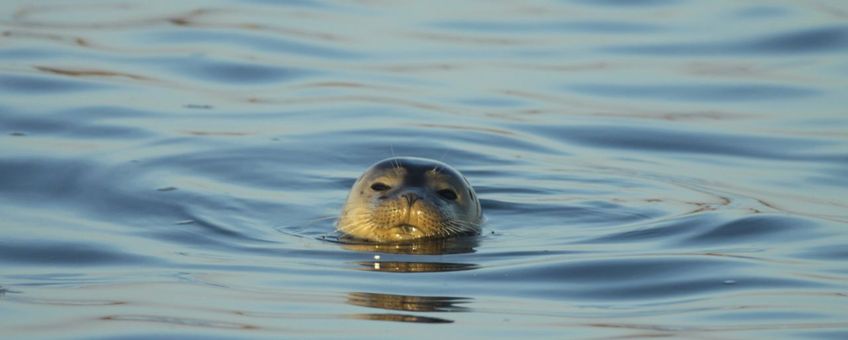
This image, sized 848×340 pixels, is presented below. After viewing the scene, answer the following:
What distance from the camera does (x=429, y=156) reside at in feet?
38.8

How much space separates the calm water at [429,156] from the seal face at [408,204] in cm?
20

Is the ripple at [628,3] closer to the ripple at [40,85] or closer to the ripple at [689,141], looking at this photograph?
the ripple at [689,141]

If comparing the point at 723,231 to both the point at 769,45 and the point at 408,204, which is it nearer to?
the point at 408,204

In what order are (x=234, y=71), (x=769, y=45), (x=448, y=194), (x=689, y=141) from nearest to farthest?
(x=448, y=194) → (x=689, y=141) → (x=234, y=71) → (x=769, y=45)

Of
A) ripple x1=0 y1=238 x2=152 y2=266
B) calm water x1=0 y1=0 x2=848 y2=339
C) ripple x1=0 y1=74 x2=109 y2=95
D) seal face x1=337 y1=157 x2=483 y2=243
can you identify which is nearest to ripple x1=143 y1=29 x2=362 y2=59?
calm water x1=0 y1=0 x2=848 y2=339

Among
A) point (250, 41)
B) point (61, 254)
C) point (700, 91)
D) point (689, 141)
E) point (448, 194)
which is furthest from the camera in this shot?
point (250, 41)

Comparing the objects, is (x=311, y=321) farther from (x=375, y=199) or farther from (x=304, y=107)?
(x=304, y=107)

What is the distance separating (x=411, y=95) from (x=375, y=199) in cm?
484

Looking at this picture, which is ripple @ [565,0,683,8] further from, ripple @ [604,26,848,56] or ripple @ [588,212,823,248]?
ripple @ [588,212,823,248]

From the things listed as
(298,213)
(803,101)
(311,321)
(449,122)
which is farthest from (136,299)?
(803,101)

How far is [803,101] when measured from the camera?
13.6m

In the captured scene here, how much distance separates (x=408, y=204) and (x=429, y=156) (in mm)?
2990

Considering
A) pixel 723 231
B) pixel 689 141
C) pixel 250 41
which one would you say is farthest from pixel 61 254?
pixel 250 41

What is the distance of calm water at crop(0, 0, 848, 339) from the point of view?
7195 mm
